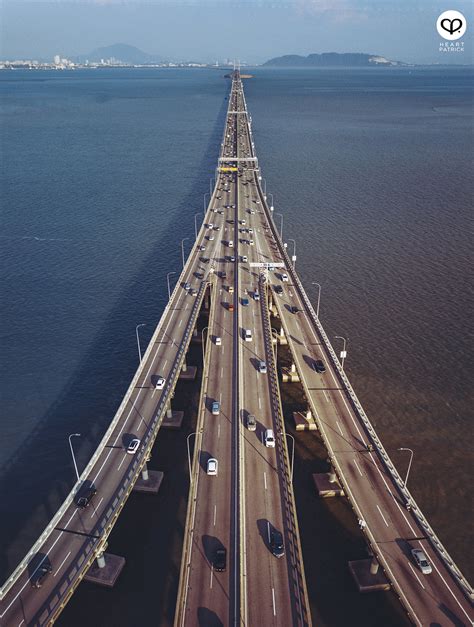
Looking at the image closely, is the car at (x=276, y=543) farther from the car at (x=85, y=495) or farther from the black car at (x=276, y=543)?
the car at (x=85, y=495)

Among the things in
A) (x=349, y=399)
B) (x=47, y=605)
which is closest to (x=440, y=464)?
(x=349, y=399)

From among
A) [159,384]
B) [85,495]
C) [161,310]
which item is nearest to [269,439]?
[159,384]

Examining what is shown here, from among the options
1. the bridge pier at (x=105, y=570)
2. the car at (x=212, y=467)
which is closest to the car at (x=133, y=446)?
the car at (x=212, y=467)

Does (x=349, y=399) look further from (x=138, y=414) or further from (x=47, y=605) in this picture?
(x=47, y=605)

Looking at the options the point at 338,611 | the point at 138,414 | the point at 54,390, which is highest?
the point at 138,414

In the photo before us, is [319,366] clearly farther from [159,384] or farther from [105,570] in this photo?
[105,570]
